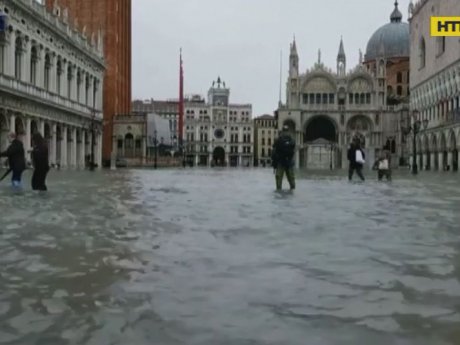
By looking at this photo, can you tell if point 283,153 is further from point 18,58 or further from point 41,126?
point 41,126

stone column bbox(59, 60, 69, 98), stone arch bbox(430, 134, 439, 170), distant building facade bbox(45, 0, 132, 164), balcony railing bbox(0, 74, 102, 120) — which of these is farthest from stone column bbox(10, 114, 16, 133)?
stone arch bbox(430, 134, 439, 170)

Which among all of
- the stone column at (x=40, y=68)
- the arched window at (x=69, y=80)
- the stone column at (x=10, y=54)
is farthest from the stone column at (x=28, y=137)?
the arched window at (x=69, y=80)

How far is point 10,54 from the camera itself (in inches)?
1532

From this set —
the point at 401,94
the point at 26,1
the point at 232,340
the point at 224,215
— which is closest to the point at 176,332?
the point at 232,340

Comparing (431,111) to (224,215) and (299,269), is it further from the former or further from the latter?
(299,269)

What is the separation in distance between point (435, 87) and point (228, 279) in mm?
65745

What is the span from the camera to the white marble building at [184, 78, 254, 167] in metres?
142

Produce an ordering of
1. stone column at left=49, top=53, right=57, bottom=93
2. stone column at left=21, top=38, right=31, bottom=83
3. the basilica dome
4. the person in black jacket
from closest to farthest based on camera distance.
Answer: the person in black jacket < stone column at left=21, top=38, right=31, bottom=83 < stone column at left=49, top=53, right=57, bottom=93 < the basilica dome

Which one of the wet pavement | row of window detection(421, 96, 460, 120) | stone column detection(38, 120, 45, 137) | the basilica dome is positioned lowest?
the wet pavement

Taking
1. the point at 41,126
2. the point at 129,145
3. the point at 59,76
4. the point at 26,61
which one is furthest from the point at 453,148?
the point at 26,61

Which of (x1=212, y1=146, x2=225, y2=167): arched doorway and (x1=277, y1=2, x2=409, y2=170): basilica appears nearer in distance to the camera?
(x1=277, y1=2, x2=409, y2=170): basilica

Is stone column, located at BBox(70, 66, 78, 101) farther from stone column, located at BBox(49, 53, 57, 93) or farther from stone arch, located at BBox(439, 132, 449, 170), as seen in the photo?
stone arch, located at BBox(439, 132, 449, 170)

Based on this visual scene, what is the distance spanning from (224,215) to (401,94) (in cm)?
10664

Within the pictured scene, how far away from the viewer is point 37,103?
4325 centimetres
